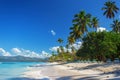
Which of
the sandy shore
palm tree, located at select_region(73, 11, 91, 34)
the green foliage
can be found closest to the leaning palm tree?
palm tree, located at select_region(73, 11, 91, 34)

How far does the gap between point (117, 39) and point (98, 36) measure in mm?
4443

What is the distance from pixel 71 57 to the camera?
110062 millimetres

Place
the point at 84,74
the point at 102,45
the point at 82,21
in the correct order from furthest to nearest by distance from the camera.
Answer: the point at 82,21 < the point at 102,45 < the point at 84,74

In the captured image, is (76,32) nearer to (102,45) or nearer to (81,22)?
(81,22)

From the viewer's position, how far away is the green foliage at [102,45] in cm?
5019

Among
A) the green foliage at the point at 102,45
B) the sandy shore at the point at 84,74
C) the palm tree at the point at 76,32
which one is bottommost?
the sandy shore at the point at 84,74

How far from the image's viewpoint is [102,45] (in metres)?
50.3

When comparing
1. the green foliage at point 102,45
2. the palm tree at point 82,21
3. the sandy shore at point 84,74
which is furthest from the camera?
the palm tree at point 82,21

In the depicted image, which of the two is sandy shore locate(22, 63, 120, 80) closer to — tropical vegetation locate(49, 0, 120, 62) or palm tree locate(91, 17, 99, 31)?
tropical vegetation locate(49, 0, 120, 62)

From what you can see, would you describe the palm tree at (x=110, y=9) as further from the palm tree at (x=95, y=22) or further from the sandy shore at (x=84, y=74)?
the sandy shore at (x=84, y=74)

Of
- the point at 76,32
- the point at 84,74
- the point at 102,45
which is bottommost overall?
the point at 84,74

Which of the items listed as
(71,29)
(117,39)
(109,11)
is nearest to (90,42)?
(117,39)

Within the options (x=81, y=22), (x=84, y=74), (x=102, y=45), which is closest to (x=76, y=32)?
(x=81, y=22)

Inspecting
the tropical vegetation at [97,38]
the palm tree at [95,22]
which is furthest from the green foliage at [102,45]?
the palm tree at [95,22]
